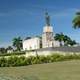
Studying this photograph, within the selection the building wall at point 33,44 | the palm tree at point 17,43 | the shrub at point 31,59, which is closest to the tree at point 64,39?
the building wall at point 33,44

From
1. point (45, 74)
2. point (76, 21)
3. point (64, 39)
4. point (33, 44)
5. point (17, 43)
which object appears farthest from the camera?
point (17, 43)

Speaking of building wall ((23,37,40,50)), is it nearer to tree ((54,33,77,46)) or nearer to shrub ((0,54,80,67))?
tree ((54,33,77,46))

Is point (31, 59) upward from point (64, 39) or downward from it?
downward

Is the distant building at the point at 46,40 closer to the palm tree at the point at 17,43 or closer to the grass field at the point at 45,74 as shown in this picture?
the palm tree at the point at 17,43

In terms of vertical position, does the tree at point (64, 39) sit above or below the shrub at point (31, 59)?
above

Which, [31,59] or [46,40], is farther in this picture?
[46,40]

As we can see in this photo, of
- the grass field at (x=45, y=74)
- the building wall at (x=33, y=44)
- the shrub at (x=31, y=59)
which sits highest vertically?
the building wall at (x=33, y=44)

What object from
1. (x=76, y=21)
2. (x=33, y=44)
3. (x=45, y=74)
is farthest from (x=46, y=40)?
(x=45, y=74)

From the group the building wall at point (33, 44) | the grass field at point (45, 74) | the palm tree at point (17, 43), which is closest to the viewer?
the grass field at point (45, 74)

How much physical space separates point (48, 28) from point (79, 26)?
4845 cm

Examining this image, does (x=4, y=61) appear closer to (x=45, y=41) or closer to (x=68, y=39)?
(x=45, y=41)

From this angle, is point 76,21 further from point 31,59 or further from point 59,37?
point 59,37

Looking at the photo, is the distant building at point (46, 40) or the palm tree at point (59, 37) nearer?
the distant building at point (46, 40)

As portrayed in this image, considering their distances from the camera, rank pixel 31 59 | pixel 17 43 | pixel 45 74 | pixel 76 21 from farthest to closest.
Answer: pixel 17 43
pixel 76 21
pixel 31 59
pixel 45 74
